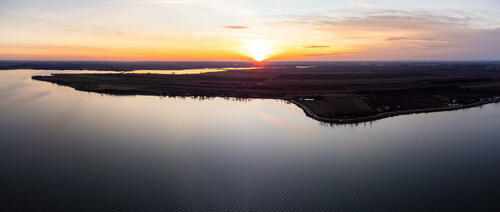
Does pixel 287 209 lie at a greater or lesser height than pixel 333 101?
lesser

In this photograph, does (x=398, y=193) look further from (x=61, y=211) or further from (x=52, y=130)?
(x=52, y=130)

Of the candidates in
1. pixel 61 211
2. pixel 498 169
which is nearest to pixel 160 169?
pixel 61 211

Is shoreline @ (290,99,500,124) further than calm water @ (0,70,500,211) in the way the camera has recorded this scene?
Yes

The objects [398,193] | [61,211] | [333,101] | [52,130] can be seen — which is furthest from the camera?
[333,101]

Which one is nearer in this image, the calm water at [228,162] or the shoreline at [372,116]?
the calm water at [228,162]

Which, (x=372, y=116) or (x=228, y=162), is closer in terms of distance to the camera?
(x=228, y=162)

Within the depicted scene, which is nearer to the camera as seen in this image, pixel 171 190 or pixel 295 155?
pixel 171 190

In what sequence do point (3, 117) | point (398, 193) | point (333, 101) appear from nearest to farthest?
point (398, 193), point (3, 117), point (333, 101)
